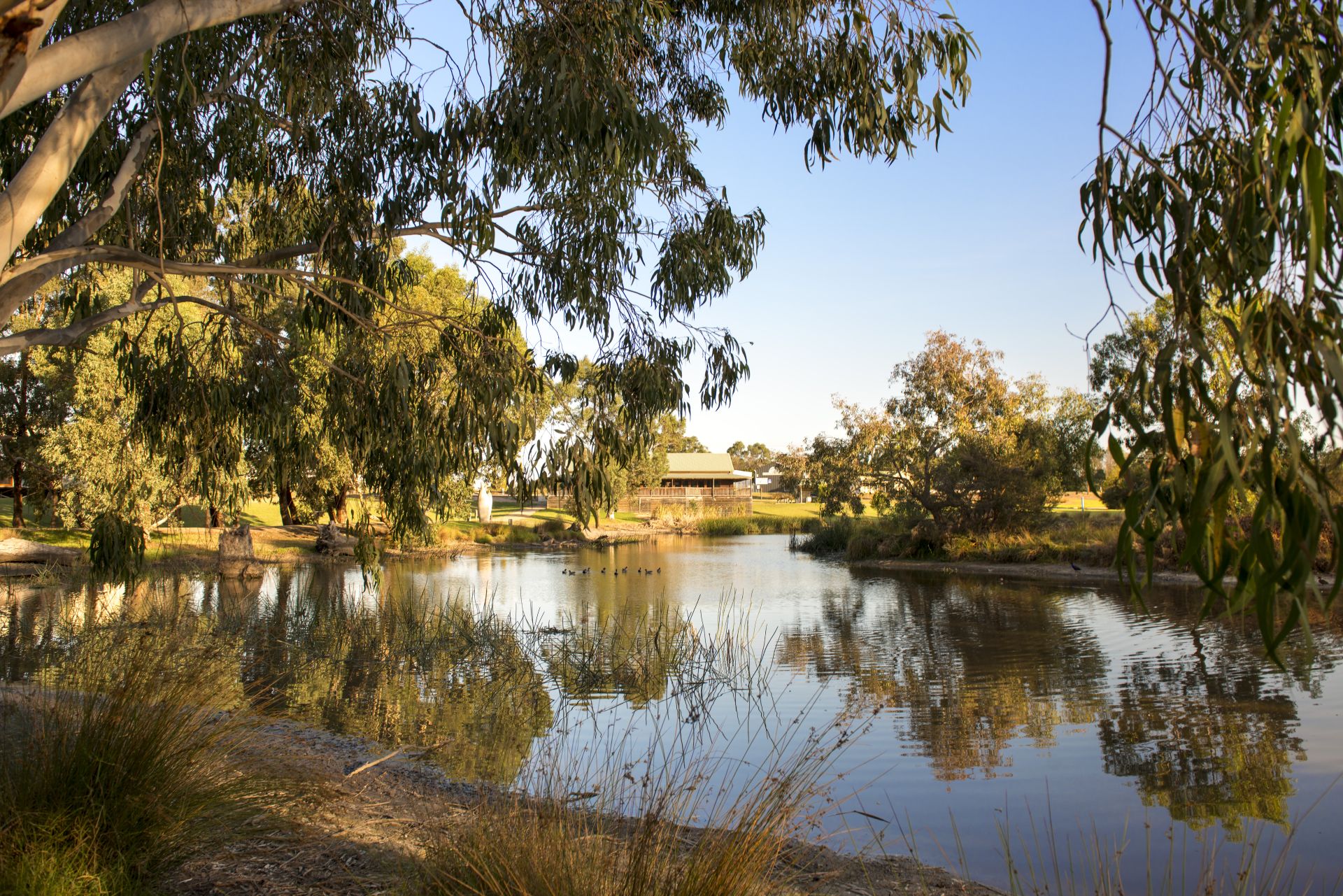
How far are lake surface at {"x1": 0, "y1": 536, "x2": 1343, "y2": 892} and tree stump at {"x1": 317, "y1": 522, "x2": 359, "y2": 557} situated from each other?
766 centimetres

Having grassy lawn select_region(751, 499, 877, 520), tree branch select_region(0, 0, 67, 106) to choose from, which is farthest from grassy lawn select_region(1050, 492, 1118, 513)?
tree branch select_region(0, 0, 67, 106)

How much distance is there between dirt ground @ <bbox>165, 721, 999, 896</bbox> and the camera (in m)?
3.13

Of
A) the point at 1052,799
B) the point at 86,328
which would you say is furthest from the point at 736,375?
the point at 86,328

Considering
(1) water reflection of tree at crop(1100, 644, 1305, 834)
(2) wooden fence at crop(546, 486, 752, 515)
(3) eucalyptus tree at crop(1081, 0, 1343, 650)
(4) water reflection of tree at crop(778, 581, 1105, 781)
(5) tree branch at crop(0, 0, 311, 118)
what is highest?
(5) tree branch at crop(0, 0, 311, 118)

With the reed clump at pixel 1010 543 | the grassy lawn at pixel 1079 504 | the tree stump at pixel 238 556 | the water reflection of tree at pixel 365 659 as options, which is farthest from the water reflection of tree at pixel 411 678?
the grassy lawn at pixel 1079 504

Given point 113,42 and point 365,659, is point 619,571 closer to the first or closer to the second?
point 365,659

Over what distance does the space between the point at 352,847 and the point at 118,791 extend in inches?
33.4

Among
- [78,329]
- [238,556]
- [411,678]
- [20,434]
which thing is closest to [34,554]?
[238,556]

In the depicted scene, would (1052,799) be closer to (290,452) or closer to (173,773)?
(173,773)

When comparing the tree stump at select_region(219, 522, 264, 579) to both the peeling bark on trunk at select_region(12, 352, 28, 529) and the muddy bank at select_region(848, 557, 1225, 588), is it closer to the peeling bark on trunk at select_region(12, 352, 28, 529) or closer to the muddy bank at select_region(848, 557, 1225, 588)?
the peeling bark on trunk at select_region(12, 352, 28, 529)

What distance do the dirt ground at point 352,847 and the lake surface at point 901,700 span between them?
0.39 m

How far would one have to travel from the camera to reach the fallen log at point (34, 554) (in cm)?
1516

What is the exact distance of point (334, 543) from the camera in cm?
2197

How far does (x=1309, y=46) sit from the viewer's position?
7.18 ft
